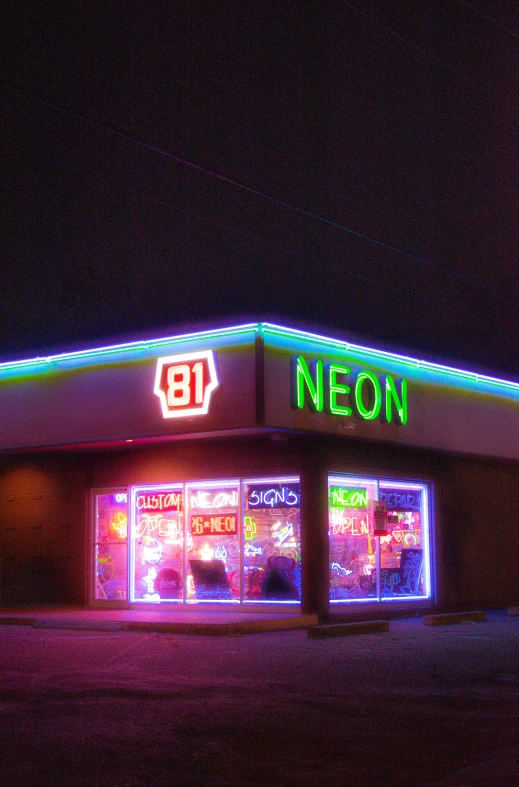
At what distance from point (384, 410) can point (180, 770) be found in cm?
1453

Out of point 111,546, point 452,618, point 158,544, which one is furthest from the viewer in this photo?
point 111,546

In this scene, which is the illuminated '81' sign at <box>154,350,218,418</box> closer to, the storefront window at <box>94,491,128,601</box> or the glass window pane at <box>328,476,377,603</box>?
the glass window pane at <box>328,476,377,603</box>

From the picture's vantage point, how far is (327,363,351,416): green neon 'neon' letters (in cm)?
1983

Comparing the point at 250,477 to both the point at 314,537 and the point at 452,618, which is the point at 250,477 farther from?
the point at 452,618

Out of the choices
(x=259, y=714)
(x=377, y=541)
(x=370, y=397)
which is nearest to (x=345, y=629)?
(x=377, y=541)

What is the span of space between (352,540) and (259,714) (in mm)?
12360

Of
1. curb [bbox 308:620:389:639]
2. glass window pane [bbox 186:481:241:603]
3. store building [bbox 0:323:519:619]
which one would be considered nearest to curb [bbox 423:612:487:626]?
curb [bbox 308:620:389:639]

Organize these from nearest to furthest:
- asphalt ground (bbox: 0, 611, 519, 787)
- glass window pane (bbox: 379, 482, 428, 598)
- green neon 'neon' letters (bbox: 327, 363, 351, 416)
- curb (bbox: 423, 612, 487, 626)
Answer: asphalt ground (bbox: 0, 611, 519, 787) < green neon 'neon' letters (bbox: 327, 363, 351, 416) < curb (bbox: 423, 612, 487, 626) < glass window pane (bbox: 379, 482, 428, 598)

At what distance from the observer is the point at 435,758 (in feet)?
25.0

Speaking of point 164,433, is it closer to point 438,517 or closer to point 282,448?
point 282,448

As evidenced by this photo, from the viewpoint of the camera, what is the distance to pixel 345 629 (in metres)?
17.9

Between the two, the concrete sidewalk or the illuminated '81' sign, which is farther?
the illuminated '81' sign

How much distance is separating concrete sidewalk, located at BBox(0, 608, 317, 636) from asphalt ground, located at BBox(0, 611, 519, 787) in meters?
2.06

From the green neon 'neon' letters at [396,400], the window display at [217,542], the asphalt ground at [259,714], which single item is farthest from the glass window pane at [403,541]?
the asphalt ground at [259,714]
